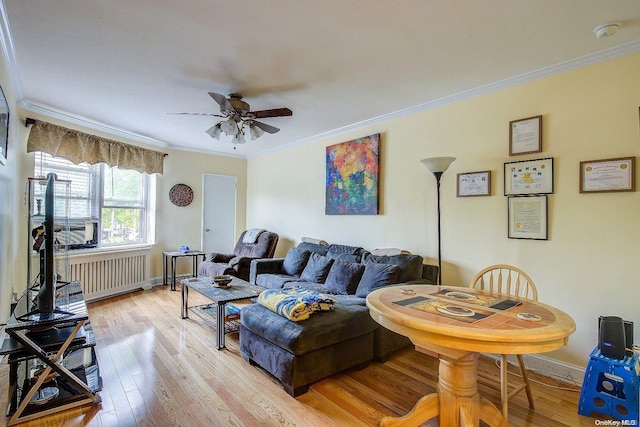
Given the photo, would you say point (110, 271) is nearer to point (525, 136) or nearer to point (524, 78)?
point (525, 136)

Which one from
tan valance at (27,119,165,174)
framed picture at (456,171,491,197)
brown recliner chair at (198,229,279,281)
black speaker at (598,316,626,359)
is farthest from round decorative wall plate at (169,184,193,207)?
black speaker at (598,316,626,359)

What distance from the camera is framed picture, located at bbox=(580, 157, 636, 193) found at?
2098mm

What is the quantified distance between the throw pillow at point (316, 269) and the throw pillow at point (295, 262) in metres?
0.14

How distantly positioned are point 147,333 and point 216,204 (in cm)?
310

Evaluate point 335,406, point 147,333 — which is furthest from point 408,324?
point 147,333

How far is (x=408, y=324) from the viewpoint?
137 centimetres

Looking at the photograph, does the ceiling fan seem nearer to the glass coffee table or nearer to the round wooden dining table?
the glass coffee table

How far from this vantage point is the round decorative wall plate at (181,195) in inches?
207

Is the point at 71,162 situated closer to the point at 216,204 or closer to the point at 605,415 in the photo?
the point at 216,204

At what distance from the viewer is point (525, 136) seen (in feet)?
8.44

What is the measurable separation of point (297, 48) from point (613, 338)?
2878 mm

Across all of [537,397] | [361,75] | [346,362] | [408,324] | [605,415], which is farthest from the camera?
[361,75]

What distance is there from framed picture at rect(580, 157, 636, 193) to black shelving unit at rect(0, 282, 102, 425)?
366 cm

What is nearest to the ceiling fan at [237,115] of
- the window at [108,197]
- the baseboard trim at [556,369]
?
the window at [108,197]
